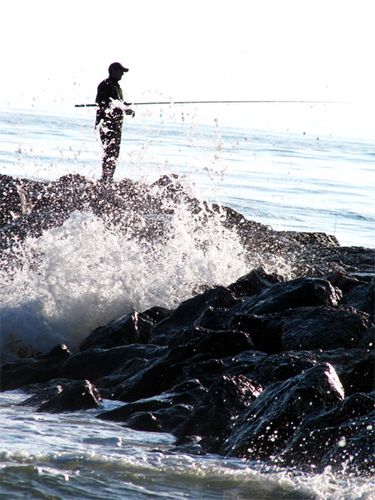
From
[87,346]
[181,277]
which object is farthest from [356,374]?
[181,277]

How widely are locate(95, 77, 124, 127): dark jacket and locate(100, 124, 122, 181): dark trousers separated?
0.28 feet

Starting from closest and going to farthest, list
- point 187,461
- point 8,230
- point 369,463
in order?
point 369,463, point 187,461, point 8,230

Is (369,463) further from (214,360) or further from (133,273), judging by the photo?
(133,273)

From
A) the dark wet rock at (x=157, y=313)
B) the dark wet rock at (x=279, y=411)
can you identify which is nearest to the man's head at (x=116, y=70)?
the dark wet rock at (x=157, y=313)

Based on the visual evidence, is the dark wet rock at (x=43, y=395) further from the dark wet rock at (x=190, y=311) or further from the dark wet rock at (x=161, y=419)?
the dark wet rock at (x=190, y=311)

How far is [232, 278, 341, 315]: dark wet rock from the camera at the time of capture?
9.06 meters

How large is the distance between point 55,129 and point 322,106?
31.0m

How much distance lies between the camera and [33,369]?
8.79m

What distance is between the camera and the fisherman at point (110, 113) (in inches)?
590

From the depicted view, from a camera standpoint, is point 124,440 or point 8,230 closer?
point 124,440

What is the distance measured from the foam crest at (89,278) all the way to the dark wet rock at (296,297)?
6.04 ft

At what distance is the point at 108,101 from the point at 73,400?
8.06m

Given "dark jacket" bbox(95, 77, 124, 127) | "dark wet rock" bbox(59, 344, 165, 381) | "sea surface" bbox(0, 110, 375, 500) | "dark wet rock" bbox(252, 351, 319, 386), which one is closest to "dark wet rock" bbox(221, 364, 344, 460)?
"sea surface" bbox(0, 110, 375, 500)

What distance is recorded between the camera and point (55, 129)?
47.4 metres
